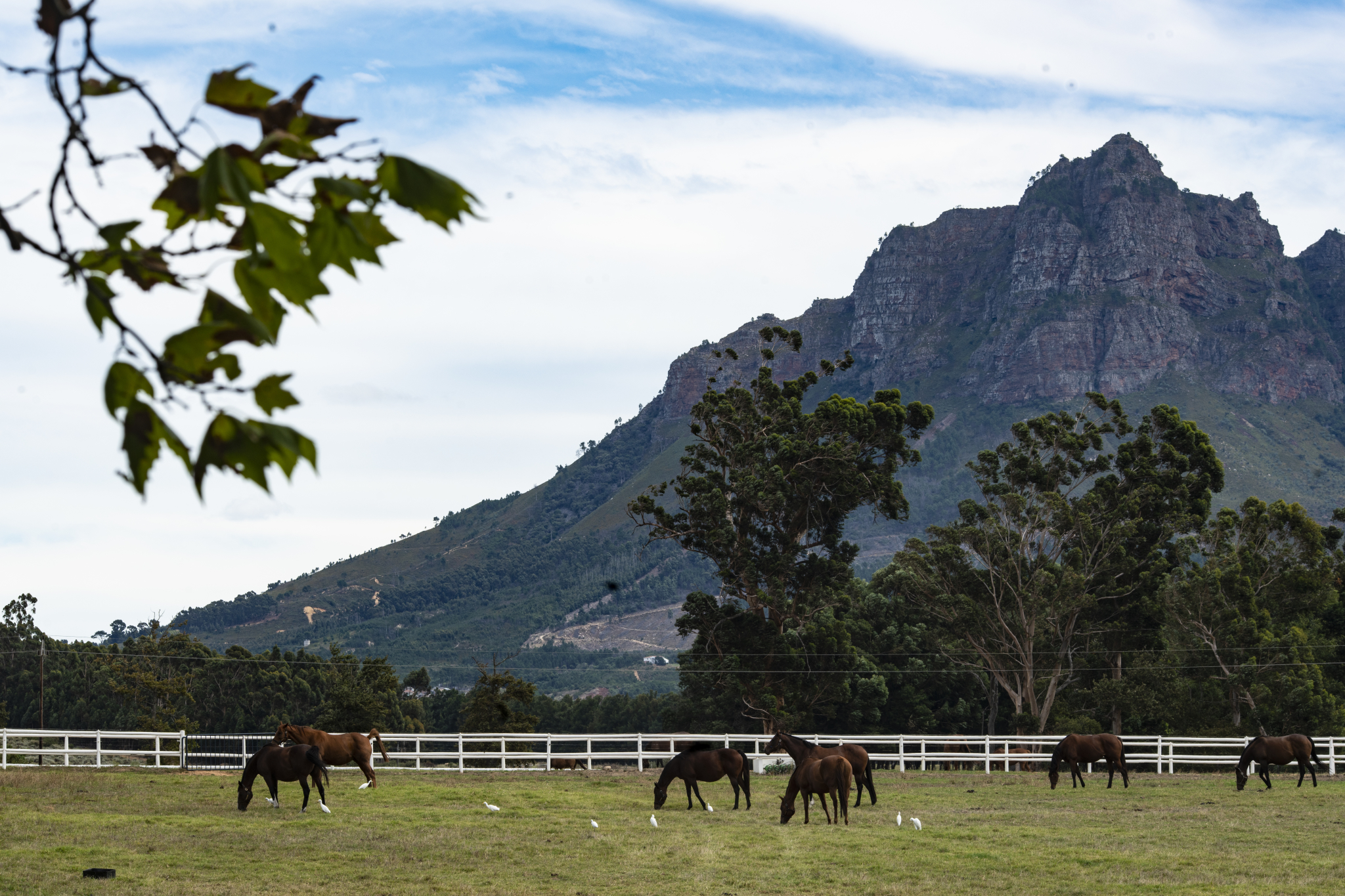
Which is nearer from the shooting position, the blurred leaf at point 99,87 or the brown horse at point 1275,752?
the blurred leaf at point 99,87

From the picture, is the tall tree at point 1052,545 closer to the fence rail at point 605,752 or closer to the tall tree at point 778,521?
the tall tree at point 778,521

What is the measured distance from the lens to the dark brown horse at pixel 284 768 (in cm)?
1850

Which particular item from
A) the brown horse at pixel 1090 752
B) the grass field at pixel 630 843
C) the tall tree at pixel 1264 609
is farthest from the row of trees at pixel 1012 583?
the grass field at pixel 630 843

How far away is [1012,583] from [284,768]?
36.6 metres

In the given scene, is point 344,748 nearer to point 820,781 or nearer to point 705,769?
point 705,769

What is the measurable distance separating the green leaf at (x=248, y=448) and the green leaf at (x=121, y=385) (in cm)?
21

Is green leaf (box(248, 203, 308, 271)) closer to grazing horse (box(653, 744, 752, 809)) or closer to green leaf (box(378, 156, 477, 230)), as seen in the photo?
green leaf (box(378, 156, 477, 230))

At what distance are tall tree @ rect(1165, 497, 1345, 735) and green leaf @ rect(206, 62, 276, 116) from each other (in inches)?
1804

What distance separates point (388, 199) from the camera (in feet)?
8.03

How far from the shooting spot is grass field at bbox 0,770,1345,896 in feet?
40.0

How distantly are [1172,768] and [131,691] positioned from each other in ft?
163

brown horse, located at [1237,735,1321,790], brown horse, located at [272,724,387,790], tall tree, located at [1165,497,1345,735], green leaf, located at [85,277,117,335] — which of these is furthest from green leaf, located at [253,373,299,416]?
tall tree, located at [1165,497,1345,735]

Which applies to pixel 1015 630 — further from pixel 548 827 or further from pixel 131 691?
pixel 131 691

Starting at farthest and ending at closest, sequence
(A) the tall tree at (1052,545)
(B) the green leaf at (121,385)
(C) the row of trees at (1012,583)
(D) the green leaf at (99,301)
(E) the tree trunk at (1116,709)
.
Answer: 1. (A) the tall tree at (1052,545)
2. (E) the tree trunk at (1116,709)
3. (C) the row of trees at (1012,583)
4. (D) the green leaf at (99,301)
5. (B) the green leaf at (121,385)
